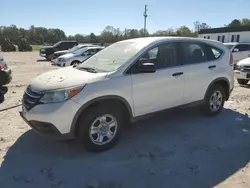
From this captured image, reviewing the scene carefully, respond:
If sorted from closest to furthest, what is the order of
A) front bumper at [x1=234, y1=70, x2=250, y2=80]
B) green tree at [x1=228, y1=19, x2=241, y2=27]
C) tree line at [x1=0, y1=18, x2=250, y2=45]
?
1. front bumper at [x1=234, y1=70, x2=250, y2=80]
2. tree line at [x1=0, y1=18, x2=250, y2=45]
3. green tree at [x1=228, y1=19, x2=241, y2=27]

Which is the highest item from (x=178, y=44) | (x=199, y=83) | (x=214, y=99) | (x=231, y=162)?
(x=178, y=44)

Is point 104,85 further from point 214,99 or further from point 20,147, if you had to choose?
point 214,99

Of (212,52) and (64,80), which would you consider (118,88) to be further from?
(212,52)

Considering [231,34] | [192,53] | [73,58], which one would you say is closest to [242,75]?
[192,53]

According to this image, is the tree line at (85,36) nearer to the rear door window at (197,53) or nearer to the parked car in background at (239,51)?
the parked car in background at (239,51)

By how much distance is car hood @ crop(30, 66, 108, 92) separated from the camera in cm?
403

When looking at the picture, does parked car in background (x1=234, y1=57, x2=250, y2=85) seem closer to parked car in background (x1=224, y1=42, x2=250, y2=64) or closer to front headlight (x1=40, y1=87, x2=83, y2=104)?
parked car in background (x1=224, y1=42, x2=250, y2=64)

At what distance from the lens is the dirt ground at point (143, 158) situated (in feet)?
11.6

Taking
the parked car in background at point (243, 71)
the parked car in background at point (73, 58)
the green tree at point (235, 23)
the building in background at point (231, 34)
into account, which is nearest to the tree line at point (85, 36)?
the green tree at point (235, 23)

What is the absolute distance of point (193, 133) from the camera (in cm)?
516

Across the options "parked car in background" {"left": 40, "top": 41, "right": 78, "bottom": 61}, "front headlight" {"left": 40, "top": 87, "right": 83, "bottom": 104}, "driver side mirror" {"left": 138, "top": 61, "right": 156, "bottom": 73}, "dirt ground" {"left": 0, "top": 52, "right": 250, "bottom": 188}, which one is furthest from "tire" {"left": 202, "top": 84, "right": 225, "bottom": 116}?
"parked car in background" {"left": 40, "top": 41, "right": 78, "bottom": 61}

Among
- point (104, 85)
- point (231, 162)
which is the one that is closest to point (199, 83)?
point (231, 162)

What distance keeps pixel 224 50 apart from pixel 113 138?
3391 millimetres

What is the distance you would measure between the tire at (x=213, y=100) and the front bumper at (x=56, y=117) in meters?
3.07
